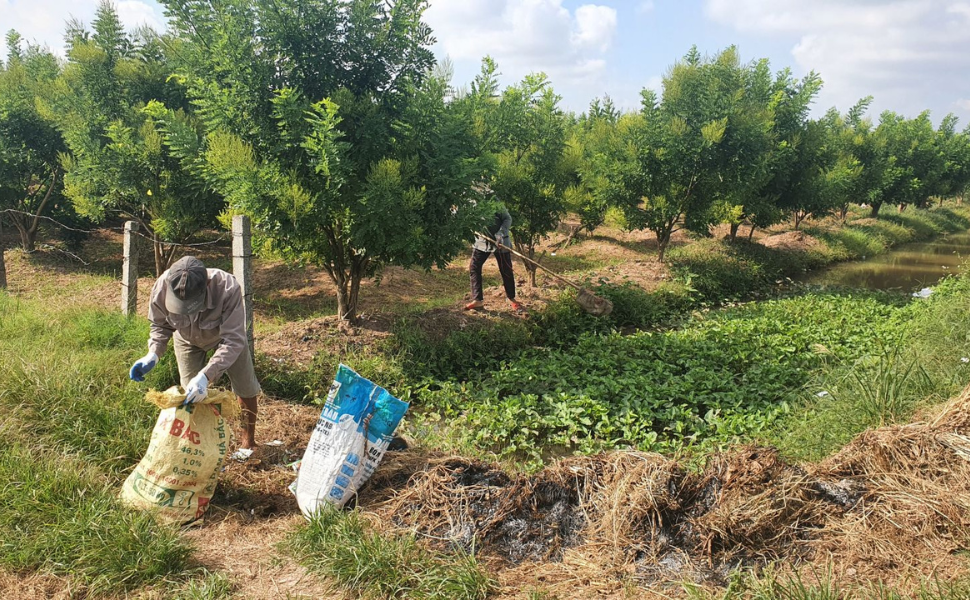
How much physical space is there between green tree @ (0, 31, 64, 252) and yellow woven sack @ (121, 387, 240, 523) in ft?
30.0

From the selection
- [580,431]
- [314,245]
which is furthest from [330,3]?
[580,431]

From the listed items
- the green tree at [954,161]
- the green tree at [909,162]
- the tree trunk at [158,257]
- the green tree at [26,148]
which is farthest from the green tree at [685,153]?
the green tree at [954,161]

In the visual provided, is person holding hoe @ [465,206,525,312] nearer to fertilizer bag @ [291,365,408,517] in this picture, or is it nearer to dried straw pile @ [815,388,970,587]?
fertilizer bag @ [291,365,408,517]

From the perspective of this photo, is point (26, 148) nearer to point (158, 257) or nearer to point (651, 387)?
point (158, 257)

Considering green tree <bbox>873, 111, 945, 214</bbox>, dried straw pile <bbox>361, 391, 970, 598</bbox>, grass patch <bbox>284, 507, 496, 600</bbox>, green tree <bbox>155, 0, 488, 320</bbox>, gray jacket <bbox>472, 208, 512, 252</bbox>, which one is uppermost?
green tree <bbox>873, 111, 945, 214</bbox>

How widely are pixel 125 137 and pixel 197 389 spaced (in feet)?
23.3

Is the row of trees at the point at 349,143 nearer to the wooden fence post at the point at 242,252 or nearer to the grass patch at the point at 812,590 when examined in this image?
the wooden fence post at the point at 242,252

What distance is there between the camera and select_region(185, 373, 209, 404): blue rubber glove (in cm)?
342

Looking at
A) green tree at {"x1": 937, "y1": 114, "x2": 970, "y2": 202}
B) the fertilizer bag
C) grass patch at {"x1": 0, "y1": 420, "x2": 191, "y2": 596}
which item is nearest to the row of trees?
the fertilizer bag

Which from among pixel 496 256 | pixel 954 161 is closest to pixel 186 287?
pixel 496 256

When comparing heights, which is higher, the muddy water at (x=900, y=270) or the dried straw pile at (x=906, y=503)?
the muddy water at (x=900, y=270)

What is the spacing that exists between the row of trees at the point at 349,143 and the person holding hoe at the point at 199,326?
2292 millimetres

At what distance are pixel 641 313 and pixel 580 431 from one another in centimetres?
448

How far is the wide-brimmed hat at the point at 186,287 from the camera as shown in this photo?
349 cm
